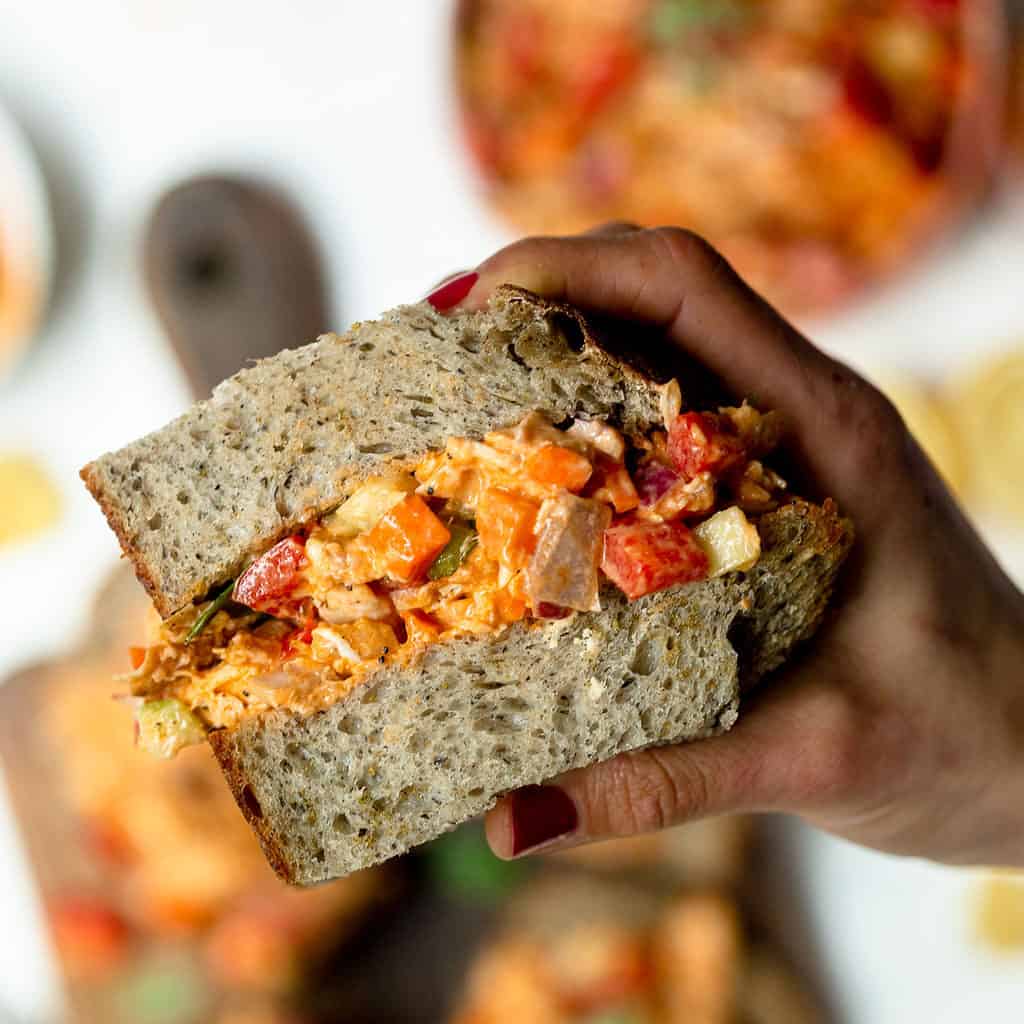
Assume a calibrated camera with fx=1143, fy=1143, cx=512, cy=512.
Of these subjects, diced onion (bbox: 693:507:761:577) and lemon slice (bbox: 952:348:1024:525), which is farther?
lemon slice (bbox: 952:348:1024:525)

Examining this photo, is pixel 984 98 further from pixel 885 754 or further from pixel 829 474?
pixel 885 754

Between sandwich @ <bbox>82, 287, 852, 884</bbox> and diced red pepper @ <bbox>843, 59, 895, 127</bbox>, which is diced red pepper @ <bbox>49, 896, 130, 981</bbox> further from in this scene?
diced red pepper @ <bbox>843, 59, 895, 127</bbox>

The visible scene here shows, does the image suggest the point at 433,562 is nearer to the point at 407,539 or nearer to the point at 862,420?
the point at 407,539

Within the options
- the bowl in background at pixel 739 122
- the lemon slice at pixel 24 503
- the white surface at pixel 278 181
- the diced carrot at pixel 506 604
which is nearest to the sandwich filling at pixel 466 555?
the diced carrot at pixel 506 604

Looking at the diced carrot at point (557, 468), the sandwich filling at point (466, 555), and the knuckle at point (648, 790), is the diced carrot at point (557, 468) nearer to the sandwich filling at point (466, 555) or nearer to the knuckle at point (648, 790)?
the sandwich filling at point (466, 555)

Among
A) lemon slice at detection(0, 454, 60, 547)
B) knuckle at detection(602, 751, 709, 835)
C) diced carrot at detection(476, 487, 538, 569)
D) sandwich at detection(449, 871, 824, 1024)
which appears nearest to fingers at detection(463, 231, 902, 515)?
diced carrot at detection(476, 487, 538, 569)

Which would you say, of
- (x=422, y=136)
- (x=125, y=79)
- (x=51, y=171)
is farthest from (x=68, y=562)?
(x=422, y=136)

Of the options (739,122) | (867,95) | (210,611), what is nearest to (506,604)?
(210,611)
